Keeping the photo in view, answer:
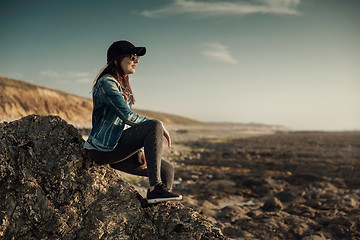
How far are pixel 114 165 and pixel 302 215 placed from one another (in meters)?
7.73

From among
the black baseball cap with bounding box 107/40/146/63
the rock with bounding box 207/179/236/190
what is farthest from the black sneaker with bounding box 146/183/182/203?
the rock with bounding box 207/179/236/190

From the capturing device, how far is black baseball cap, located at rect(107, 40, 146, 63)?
3.34m

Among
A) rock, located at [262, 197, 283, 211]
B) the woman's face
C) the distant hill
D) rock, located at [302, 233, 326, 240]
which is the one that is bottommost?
rock, located at [262, 197, 283, 211]

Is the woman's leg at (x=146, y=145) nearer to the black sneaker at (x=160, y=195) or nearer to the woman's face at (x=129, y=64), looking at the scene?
the black sneaker at (x=160, y=195)

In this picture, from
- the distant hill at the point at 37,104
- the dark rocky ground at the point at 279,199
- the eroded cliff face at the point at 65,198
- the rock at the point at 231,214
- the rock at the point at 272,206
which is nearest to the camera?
the eroded cliff face at the point at 65,198

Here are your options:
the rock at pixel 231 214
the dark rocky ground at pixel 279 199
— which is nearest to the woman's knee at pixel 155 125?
the dark rocky ground at pixel 279 199

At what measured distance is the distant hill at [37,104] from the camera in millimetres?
42094

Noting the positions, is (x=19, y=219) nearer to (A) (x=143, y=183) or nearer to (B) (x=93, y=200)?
(B) (x=93, y=200)

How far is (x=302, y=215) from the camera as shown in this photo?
29.4ft

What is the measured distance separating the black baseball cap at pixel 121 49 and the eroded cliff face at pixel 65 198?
3.32 ft

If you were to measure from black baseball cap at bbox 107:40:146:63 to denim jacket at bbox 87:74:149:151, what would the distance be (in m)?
0.32

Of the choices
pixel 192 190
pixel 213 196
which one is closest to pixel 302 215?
pixel 213 196

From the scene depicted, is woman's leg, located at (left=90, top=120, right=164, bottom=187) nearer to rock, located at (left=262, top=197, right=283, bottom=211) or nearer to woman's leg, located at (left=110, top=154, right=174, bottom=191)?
woman's leg, located at (left=110, top=154, right=174, bottom=191)

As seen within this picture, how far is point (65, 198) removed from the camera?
290cm
